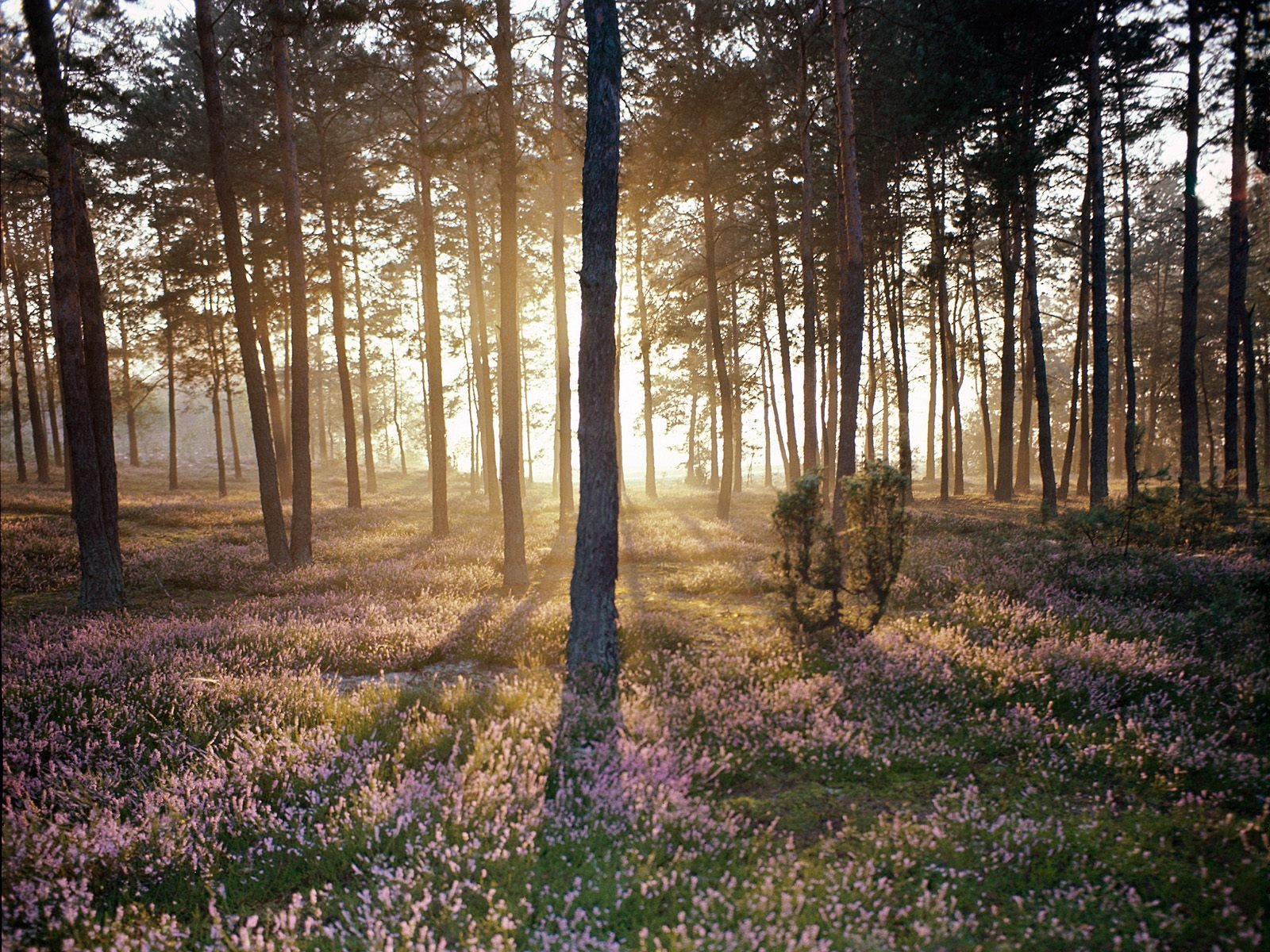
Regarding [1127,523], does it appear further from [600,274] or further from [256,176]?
[256,176]


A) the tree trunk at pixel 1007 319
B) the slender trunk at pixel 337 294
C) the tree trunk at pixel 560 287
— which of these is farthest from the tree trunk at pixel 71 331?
the tree trunk at pixel 1007 319

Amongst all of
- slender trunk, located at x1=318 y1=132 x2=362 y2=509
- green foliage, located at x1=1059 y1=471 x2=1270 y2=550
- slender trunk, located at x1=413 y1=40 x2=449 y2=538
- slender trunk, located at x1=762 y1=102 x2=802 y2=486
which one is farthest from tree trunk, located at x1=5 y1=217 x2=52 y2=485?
green foliage, located at x1=1059 y1=471 x2=1270 y2=550

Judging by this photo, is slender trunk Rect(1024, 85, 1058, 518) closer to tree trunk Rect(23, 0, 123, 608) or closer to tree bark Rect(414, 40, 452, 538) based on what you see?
tree bark Rect(414, 40, 452, 538)

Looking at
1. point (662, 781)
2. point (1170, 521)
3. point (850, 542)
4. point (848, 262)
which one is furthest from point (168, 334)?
point (1170, 521)

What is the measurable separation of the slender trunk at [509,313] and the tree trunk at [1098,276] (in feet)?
50.1

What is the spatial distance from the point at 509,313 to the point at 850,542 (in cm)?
740

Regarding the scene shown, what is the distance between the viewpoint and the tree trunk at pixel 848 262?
44.4 feet

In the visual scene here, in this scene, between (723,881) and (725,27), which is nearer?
(723,881)

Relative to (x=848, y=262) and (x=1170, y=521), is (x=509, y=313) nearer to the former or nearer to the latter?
(x=848, y=262)

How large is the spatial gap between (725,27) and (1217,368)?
39.3m

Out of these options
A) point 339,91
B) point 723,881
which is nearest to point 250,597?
point 723,881

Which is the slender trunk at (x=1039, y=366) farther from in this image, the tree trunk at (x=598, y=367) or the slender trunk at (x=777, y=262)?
the tree trunk at (x=598, y=367)

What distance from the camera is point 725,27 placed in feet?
57.6

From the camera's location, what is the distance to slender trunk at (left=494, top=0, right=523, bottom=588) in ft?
36.6
